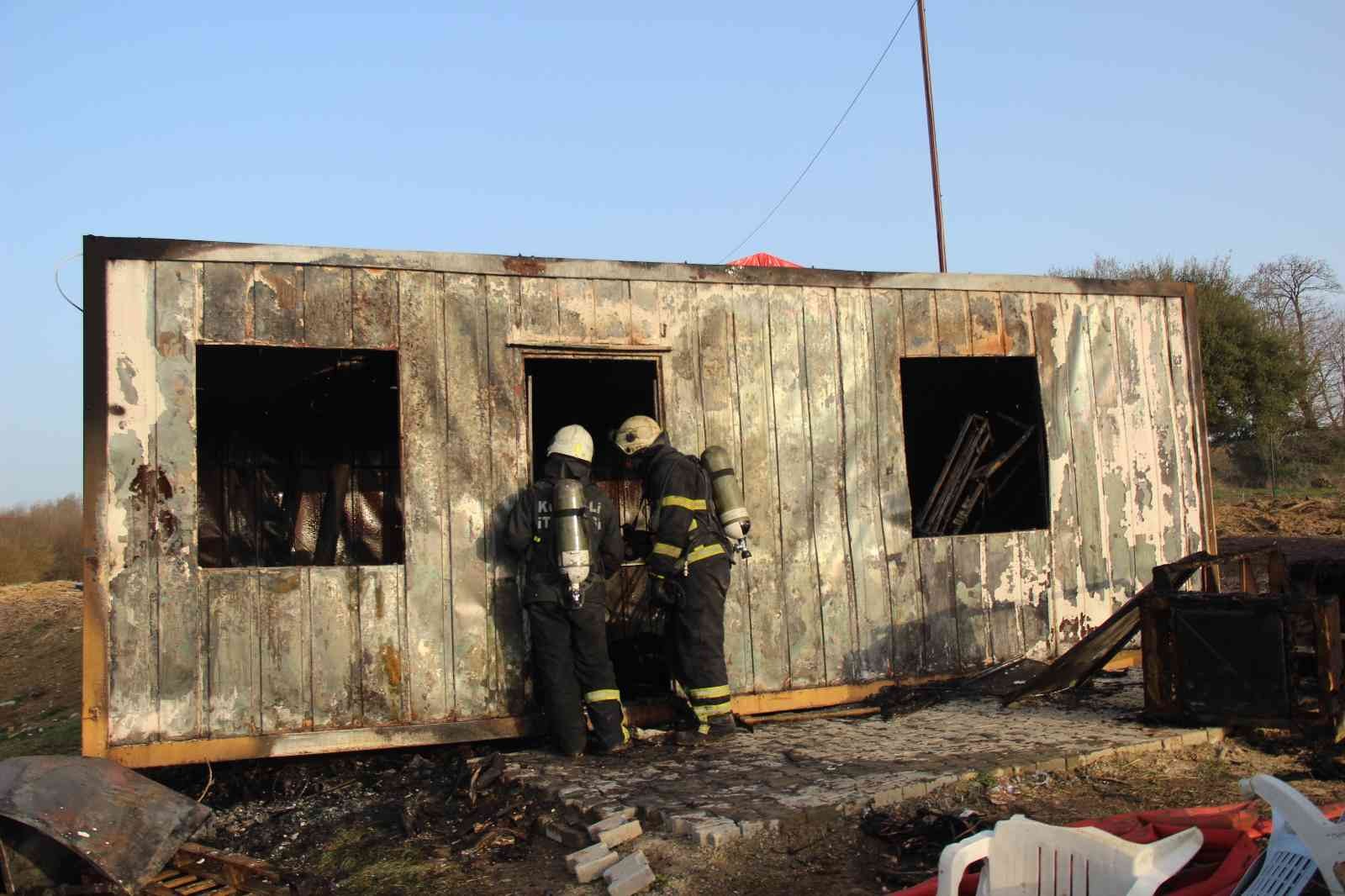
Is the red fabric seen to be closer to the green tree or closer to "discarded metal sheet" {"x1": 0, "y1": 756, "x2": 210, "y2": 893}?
"discarded metal sheet" {"x1": 0, "y1": 756, "x2": 210, "y2": 893}

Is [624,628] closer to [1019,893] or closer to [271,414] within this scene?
[271,414]

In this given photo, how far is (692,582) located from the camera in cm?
639

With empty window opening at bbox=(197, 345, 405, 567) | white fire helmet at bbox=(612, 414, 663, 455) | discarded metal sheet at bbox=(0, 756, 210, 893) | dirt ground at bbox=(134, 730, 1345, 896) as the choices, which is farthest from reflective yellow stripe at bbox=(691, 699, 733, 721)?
empty window opening at bbox=(197, 345, 405, 567)

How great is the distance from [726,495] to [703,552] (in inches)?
16.3

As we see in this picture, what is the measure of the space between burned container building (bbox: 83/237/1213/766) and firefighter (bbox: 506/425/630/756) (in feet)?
1.10

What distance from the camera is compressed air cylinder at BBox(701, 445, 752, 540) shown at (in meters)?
6.55

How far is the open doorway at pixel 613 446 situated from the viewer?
8.35m

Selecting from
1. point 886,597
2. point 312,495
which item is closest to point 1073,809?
point 886,597

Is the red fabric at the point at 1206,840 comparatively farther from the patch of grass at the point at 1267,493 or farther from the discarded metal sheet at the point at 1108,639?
the patch of grass at the point at 1267,493

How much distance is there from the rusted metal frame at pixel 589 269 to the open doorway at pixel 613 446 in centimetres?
124

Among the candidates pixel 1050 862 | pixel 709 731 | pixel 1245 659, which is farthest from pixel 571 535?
pixel 1245 659

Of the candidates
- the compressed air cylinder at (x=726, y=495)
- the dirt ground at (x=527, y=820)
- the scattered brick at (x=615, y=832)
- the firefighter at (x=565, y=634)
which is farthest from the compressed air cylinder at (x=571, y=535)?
the scattered brick at (x=615, y=832)

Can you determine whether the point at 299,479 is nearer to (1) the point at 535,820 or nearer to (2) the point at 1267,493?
(1) the point at 535,820

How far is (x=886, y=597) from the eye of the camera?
7.31 metres
